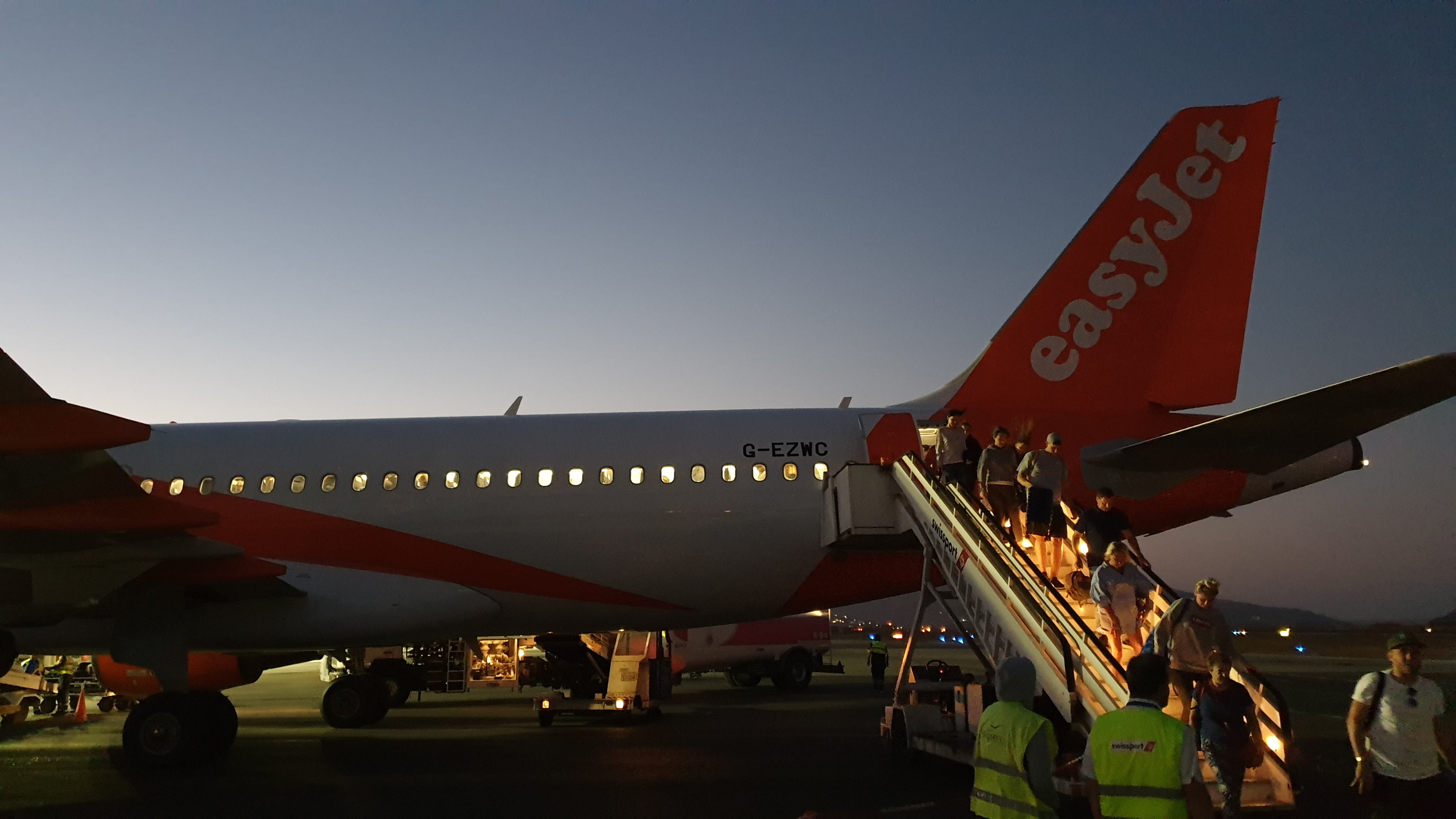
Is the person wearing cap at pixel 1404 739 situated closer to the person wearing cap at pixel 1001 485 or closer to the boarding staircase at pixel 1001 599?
the boarding staircase at pixel 1001 599

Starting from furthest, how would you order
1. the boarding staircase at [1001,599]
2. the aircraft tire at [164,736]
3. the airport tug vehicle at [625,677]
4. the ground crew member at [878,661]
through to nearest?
1. the ground crew member at [878,661]
2. the airport tug vehicle at [625,677]
3. the aircraft tire at [164,736]
4. the boarding staircase at [1001,599]

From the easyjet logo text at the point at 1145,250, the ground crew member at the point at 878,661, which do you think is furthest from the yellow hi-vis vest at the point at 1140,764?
the ground crew member at the point at 878,661

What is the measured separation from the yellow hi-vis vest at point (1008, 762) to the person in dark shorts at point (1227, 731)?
304 centimetres

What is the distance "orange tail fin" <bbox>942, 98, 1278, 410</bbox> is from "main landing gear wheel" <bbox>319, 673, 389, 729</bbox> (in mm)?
11425

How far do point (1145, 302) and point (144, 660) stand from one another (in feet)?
43.6

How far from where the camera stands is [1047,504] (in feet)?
33.6

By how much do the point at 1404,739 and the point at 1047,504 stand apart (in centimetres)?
425

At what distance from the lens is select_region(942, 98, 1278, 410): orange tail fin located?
1338 cm

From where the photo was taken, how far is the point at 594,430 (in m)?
13.4

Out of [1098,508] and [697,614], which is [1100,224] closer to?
[1098,508]

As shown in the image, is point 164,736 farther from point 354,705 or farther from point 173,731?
point 354,705

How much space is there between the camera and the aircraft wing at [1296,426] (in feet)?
27.4

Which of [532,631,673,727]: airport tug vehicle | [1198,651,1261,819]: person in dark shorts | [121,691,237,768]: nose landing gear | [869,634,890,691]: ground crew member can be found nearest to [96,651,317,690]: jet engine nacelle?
[121,691,237,768]: nose landing gear

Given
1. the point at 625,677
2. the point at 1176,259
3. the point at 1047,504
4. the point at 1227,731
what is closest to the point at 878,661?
the point at 625,677
